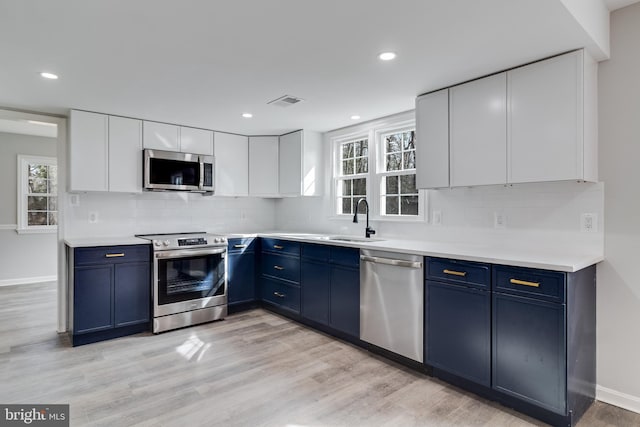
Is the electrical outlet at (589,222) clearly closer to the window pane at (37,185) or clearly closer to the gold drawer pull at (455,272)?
the gold drawer pull at (455,272)

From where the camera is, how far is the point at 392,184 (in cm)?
392

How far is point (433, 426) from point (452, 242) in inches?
62.4

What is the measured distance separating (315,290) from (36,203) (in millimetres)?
5206

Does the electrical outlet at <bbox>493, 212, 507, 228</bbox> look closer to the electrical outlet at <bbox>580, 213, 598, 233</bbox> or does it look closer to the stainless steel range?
the electrical outlet at <bbox>580, 213, 598, 233</bbox>

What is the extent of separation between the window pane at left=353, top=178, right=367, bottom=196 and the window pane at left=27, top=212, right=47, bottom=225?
17.3ft

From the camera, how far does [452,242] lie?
3.23 meters

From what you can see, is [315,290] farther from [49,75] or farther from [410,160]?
[49,75]

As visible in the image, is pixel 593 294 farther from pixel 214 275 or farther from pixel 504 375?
pixel 214 275

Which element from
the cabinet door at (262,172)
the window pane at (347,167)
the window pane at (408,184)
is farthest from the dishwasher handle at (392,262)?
the cabinet door at (262,172)

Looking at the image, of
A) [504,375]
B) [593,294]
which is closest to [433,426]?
[504,375]

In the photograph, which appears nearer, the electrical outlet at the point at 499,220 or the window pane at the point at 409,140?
the electrical outlet at the point at 499,220

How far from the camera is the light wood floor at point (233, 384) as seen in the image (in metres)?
2.17

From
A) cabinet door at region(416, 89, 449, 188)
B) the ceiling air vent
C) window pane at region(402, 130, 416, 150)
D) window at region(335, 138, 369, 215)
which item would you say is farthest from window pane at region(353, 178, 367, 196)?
the ceiling air vent

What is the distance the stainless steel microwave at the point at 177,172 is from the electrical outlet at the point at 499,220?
314 centimetres
